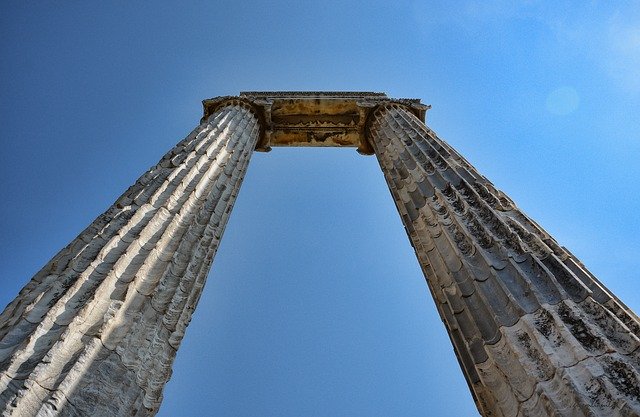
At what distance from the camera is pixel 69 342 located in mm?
5762

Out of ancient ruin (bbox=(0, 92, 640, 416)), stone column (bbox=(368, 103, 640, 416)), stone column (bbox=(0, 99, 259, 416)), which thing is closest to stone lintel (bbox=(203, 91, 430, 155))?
ancient ruin (bbox=(0, 92, 640, 416))

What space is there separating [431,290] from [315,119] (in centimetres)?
1361

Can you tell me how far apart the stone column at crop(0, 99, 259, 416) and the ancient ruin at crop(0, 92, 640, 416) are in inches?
0.8

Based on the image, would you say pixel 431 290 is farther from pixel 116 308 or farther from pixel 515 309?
pixel 116 308

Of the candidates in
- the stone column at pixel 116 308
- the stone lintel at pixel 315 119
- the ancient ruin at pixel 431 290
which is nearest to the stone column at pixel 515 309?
the ancient ruin at pixel 431 290

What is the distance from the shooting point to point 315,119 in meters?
22.0

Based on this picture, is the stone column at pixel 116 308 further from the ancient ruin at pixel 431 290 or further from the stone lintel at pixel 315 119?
the stone lintel at pixel 315 119

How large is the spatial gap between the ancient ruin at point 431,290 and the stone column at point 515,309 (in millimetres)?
19

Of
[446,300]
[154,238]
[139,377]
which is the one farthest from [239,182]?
[139,377]

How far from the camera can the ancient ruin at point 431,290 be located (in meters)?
5.37

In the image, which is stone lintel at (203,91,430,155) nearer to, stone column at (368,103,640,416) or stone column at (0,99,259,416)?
stone column at (368,103,640,416)

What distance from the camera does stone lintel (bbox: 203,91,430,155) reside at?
69.0 ft

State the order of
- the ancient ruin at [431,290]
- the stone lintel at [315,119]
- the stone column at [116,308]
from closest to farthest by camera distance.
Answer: the stone column at [116,308]
the ancient ruin at [431,290]
the stone lintel at [315,119]

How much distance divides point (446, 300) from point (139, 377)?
4.96m
